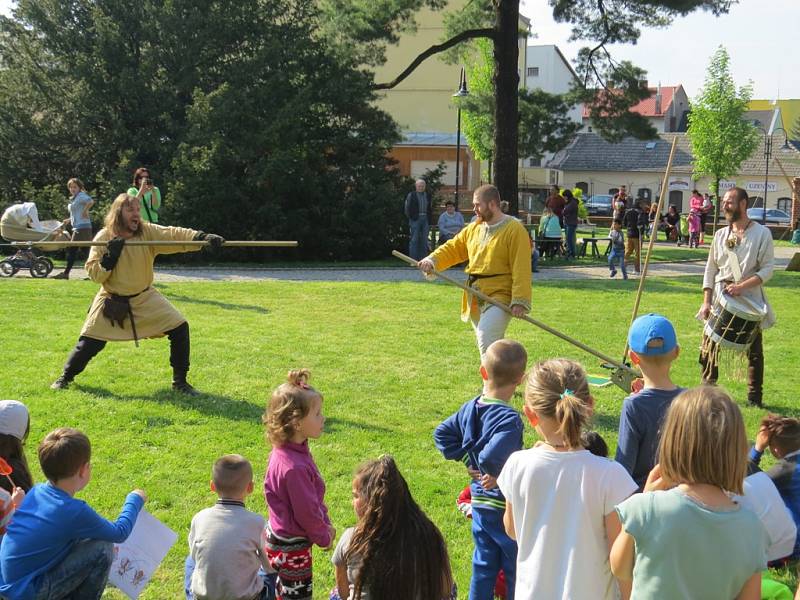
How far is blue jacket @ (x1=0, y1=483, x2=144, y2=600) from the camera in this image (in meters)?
3.34

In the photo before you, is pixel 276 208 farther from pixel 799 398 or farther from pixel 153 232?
pixel 799 398

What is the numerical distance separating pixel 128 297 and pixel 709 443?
6.14 m

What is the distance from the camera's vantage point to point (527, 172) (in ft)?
186

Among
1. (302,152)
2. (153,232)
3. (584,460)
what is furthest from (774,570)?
(302,152)

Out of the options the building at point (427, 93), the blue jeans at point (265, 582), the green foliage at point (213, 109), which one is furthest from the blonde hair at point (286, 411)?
the building at point (427, 93)

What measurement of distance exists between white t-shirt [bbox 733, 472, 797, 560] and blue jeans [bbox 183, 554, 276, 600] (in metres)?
2.29

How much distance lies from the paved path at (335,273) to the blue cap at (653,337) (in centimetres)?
1275

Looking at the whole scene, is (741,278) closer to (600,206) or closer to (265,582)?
(265,582)

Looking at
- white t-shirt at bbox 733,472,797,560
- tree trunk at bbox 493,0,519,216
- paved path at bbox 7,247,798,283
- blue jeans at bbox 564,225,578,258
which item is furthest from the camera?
blue jeans at bbox 564,225,578,258

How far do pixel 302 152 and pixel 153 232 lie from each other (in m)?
13.3

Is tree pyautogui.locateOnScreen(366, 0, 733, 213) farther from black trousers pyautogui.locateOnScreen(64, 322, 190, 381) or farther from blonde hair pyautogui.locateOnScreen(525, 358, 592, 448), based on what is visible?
blonde hair pyautogui.locateOnScreen(525, 358, 592, 448)

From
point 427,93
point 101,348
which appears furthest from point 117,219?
point 427,93

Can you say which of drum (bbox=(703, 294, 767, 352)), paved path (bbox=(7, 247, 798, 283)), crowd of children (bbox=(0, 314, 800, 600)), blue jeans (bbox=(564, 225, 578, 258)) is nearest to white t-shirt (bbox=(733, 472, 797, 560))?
crowd of children (bbox=(0, 314, 800, 600))

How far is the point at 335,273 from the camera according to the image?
1817 cm
